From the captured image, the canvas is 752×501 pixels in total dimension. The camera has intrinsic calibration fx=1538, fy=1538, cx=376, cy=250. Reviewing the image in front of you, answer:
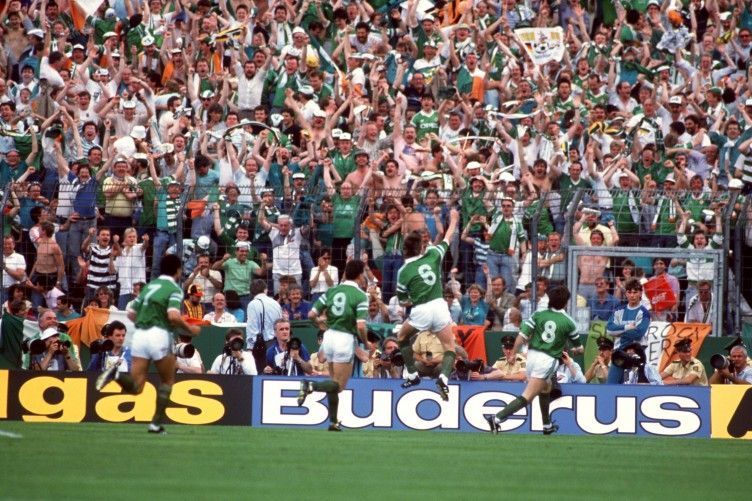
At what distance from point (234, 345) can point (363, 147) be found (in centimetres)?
511

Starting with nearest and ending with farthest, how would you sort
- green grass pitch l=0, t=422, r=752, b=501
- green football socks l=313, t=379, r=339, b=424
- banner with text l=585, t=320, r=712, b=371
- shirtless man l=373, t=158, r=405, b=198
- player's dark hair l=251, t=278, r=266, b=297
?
green grass pitch l=0, t=422, r=752, b=501, green football socks l=313, t=379, r=339, b=424, banner with text l=585, t=320, r=712, b=371, player's dark hair l=251, t=278, r=266, b=297, shirtless man l=373, t=158, r=405, b=198

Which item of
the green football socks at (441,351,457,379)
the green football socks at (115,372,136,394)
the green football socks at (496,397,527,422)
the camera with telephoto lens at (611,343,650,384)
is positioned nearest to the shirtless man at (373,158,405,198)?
the camera with telephoto lens at (611,343,650,384)

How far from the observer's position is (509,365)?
2052 centimetres

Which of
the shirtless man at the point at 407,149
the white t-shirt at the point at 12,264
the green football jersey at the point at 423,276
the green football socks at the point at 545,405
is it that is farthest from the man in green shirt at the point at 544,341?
the white t-shirt at the point at 12,264

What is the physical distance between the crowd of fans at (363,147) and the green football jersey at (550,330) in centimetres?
353

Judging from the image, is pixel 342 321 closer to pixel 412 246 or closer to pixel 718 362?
pixel 412 246

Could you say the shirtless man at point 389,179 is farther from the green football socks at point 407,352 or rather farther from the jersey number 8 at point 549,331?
the jersey number 8 at point 549,331

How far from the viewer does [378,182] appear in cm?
2264

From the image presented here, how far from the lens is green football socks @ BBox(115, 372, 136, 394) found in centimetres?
1488

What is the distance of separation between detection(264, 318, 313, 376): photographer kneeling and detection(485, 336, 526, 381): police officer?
246cm

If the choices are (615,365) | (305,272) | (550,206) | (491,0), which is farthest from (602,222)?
(491,0)

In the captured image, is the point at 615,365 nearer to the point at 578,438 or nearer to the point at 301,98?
the point at 578,438

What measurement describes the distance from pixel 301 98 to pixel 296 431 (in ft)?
28.1

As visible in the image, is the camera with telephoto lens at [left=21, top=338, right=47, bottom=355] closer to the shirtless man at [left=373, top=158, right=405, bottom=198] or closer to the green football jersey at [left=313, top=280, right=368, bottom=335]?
the green football jersey at [left=313, top=280, right=368, bottom=335]
